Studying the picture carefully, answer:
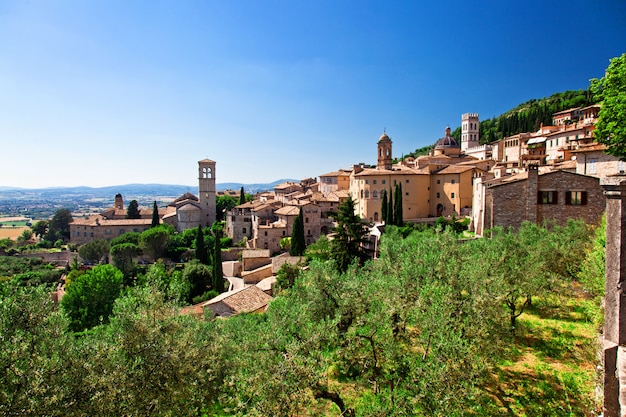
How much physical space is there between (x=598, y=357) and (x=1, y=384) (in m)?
13.7

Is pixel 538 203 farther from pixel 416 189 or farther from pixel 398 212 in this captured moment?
pixel 416 189

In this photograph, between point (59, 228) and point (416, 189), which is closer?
point (416, 189)

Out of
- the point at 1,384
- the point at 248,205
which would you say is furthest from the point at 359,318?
the point at 248,205

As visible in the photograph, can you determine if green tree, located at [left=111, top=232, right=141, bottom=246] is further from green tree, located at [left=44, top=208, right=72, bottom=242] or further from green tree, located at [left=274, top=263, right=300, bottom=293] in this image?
green tree, located at [left=274, top=263, right=300, bottom=293]

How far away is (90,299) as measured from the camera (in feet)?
114

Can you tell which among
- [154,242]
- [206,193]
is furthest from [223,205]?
[154,242]

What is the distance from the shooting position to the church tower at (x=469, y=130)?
92062mm

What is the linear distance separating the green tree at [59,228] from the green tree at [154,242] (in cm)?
3481

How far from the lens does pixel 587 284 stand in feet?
45.0

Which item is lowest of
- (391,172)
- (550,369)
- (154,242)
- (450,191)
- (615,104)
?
(154,242)

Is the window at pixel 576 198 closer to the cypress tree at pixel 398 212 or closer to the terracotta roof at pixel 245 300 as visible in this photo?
the cypress tree at pixel 398 212

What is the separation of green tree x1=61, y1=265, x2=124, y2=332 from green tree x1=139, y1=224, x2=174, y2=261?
20066 millimetres

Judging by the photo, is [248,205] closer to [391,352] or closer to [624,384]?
[391,352]

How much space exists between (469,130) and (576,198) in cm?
7012
